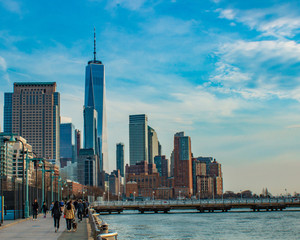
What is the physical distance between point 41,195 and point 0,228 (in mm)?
36710

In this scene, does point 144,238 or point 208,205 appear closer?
point 144,238

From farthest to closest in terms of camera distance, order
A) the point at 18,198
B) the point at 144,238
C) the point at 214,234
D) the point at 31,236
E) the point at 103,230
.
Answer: the point at 214,234 → the point at 144,238 → the point at 18,198 → the point at 31,236 → the point at 103,230

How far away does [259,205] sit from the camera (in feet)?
481

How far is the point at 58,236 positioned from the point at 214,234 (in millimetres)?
39887

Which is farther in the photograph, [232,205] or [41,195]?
[232,205]

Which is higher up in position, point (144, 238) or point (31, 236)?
point (31, 236)

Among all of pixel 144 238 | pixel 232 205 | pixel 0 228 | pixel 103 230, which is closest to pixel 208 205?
pixel 232 205

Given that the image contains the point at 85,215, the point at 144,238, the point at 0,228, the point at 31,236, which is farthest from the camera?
the point at 144,238

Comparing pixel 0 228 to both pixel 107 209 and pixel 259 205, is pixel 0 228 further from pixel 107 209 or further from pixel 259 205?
pixel 259 205

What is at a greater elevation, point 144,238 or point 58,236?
point 58,236

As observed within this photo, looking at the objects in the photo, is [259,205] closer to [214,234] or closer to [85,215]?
[214,234]

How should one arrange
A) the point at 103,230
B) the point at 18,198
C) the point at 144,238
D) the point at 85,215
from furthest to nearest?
the point at 144,238
the point at 85,215
the point at 18,198
the point at 103,230

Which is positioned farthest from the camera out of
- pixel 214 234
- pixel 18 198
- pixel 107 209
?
pixel 107 209

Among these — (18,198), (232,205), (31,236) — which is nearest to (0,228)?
(31,236)
